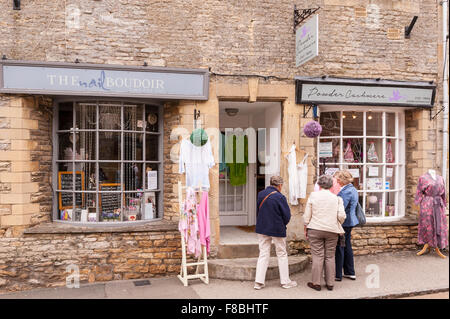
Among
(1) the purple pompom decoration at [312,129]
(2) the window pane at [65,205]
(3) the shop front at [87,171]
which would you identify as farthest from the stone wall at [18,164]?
(1) the purple pompom decoration at [312,129]

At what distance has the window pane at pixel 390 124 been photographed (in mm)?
7797

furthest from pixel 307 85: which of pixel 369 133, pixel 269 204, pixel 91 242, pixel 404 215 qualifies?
pixel 91 242

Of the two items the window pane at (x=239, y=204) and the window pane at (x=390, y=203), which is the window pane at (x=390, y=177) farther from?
the window pane at (x=239, y=204)

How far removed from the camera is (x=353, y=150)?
762 cm

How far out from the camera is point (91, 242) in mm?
6332

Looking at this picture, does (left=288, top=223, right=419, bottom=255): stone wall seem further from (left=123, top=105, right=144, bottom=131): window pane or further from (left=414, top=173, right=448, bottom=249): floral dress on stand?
(left=123, top=105, right=144, bottom=131): window pane

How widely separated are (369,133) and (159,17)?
443 cm

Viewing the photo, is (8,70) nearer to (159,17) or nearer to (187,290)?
(159,17)

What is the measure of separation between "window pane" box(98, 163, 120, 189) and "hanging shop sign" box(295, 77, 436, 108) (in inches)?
132

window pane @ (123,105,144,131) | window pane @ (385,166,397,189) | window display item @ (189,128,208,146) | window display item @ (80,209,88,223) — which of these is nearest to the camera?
window display item @ (189,128,208,146)

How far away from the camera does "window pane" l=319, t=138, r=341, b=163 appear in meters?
7.52

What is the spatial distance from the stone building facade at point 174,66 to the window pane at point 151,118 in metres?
0.18

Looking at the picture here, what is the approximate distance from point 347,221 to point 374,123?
2.62 m

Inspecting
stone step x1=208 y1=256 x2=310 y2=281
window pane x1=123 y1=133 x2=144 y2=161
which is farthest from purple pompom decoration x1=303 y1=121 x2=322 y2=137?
window pane x1=123 y1=133 x2=144 y2=161
